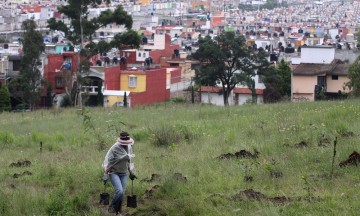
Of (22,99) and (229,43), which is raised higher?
(229,43)

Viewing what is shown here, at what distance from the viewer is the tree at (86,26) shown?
108 feet

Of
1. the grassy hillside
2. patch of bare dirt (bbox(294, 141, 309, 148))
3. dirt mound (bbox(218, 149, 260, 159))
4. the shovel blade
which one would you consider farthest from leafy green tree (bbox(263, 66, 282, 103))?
the shovel blade

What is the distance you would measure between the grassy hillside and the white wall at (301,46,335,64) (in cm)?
2371

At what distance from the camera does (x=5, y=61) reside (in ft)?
131

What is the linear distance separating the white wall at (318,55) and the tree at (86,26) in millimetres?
9232

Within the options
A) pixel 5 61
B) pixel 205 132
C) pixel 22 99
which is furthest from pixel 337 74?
pixel 205 132

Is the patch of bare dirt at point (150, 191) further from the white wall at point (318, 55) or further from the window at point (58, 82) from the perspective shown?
the white wall at point (318, 55)

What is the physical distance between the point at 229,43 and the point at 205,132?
19.9 m

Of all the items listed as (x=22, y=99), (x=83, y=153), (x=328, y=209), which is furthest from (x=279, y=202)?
(x=22, y=99)

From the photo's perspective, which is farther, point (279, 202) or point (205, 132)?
point (205, 132)

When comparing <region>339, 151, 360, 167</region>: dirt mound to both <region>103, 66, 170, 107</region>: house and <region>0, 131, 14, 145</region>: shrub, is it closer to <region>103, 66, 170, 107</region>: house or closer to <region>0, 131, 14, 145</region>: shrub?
<region>0, 131, 14, 145</region>: shrub

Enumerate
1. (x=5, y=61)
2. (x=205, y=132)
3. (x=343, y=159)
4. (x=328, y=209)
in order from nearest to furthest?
1. (x=328, y=209)
2. (x=343, y=159)
3. (x=205, y=132)
4. (x=5, y=61)

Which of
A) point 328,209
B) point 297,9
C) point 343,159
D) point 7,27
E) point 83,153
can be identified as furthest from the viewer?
point 297,9

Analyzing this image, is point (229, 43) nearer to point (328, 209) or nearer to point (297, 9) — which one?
point (328, 209)
